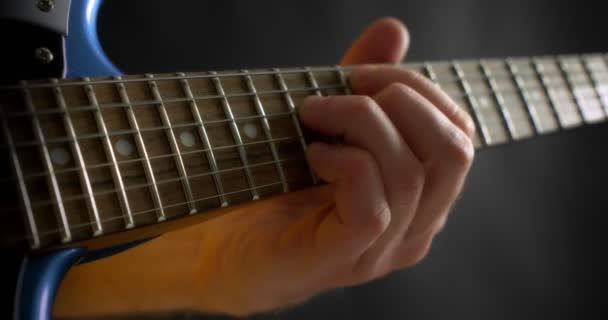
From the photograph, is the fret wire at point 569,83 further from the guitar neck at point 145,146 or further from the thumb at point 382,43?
the guitar neck at point 145,146

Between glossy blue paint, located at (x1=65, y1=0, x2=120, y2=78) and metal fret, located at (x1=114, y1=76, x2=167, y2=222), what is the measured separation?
63mm

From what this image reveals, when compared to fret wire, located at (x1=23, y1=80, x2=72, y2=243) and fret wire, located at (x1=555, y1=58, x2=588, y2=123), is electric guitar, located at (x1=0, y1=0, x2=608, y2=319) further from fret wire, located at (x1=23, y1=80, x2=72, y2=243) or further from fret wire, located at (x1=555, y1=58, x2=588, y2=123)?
fret wire, located at (x1=555, y1=58, x2=588, y2=123)

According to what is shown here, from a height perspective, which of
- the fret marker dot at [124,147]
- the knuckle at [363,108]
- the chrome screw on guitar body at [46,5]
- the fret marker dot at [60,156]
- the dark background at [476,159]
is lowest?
the dark background at [476,159]

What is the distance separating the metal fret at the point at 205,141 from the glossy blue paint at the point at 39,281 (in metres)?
0.11

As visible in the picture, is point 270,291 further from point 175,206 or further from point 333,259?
point 175,206

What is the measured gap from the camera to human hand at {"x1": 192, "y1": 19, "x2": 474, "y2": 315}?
458mm

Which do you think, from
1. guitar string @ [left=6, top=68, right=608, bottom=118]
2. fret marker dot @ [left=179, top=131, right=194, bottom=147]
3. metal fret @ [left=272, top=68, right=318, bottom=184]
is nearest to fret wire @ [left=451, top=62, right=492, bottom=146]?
guitar string @ [left=6, top=68, right=608, bottom=118]

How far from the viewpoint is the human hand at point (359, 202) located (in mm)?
458

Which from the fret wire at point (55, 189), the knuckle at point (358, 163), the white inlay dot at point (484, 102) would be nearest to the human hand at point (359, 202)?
the knuckle at point (358, 163)

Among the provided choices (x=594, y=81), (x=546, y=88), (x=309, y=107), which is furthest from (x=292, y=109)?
(x=594, y=81)

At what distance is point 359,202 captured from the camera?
1.50 feet

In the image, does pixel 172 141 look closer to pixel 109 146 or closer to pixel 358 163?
pixel 109 146

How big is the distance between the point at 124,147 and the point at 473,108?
0.43m

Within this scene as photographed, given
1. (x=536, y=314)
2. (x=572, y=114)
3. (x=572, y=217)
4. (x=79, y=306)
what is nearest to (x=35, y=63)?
(x=79, y=306)
